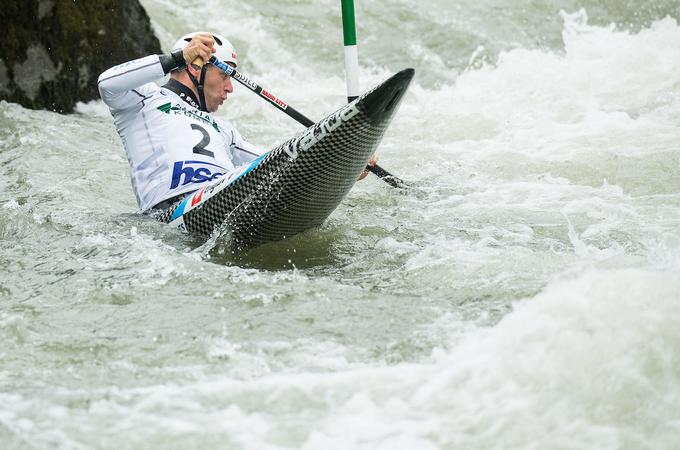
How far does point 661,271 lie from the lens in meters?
3.86

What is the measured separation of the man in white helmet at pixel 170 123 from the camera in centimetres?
521

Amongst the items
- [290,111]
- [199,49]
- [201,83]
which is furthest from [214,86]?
[290,111]

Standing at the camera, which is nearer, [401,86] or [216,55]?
[401,86]

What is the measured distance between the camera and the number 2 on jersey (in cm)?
531

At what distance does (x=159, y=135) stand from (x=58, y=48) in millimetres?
3856

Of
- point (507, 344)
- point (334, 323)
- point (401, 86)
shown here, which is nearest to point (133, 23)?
point (401, 86)

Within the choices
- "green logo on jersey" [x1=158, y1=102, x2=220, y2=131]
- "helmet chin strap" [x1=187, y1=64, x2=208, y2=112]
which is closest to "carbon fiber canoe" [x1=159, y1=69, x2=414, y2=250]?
"green logo on jersey" [x1=158, y1=102, x2=220, y2=131]

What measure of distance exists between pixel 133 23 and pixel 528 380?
24.0 feet

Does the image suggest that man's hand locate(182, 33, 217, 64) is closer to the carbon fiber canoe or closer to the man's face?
the man's face

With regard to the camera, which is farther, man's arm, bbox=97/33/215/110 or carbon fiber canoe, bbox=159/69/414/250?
man's arm, bbox=97/33/215/110

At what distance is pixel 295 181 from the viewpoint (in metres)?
4.80

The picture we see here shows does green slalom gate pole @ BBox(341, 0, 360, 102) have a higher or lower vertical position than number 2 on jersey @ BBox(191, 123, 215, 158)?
higher

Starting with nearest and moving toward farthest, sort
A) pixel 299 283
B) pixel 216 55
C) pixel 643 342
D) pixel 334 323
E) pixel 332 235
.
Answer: pixel 643 342, pixel 334 323, pixel 299 283, pixel 332 235, pixel 216 55

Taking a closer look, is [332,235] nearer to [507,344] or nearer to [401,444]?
[507,344]
